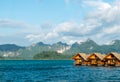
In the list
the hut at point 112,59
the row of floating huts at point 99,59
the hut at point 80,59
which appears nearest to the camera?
the hut at point 112,59

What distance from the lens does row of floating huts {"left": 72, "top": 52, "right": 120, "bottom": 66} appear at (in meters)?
145

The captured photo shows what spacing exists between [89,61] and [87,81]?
88763 millimetres

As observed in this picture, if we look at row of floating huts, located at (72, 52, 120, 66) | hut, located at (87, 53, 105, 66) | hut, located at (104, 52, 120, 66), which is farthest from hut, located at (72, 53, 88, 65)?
hut, located at (104, 52, 120, 66)

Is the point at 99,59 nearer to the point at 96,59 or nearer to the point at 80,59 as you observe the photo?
the point at 96,59

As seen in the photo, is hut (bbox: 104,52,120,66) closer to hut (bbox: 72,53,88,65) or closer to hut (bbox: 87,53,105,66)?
hut (bbox: 87,53,105,66)

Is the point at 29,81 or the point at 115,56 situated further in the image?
the point at 115,56

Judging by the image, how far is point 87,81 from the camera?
7312 cm

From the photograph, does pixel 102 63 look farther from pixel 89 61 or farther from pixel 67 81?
pixel 67 81

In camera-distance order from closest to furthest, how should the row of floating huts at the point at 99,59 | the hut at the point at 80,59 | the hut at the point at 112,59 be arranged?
1. the hut at the point at 112,59
2. the row of floating huts at the point at 99,59
3. the hut at the point at 80,59

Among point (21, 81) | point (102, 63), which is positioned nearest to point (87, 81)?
point (21, 81)

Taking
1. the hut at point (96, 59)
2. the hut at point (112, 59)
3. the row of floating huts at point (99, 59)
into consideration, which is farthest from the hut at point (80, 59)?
the hut at point (112, 59)

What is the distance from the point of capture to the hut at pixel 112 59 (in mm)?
144250

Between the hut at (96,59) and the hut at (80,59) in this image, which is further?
the hut at (80,59)

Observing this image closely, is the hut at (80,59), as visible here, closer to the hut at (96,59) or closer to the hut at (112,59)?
the hut at (96,59)
